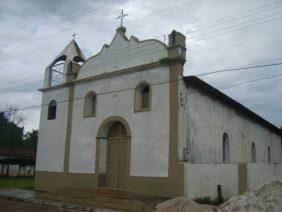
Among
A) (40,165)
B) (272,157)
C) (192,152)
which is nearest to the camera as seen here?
(192,152)

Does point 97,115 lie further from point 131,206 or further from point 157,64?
point 131,206

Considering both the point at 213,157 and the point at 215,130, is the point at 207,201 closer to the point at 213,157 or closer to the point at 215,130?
the point at 213,157

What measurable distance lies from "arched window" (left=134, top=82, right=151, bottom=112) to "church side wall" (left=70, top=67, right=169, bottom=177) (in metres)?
0.18

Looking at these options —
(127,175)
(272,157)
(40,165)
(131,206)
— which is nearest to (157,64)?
(127,175)

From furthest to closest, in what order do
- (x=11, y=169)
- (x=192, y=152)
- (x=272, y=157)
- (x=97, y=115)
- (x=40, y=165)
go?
(x=11, y=169)
(x=272, y=157)
(x=40, y=165)
(x=97, y=115)
(x=192, y=152)

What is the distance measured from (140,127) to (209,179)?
359cm

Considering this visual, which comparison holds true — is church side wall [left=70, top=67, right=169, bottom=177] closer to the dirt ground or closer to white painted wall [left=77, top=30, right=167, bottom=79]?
white painted wall [left=77, top=30, right=167, bottom=79]

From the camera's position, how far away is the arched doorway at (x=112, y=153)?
16125 mm

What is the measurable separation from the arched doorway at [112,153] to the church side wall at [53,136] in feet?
9.21

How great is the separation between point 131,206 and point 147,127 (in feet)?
13.5

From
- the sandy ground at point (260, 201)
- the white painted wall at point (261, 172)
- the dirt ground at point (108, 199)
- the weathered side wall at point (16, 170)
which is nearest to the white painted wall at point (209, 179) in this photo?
the white painted wall at point (261, 172)

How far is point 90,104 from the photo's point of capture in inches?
716

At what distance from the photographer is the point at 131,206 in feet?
38.3

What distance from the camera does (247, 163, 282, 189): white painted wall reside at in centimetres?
1578
